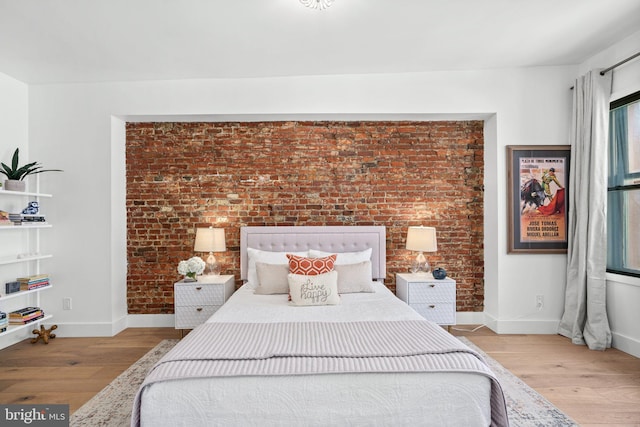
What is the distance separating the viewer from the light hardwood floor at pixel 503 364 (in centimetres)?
241

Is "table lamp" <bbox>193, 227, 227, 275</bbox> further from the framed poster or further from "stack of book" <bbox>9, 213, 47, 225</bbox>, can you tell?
the framed poster

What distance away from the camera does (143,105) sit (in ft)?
12.6

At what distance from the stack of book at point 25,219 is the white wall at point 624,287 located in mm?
5641

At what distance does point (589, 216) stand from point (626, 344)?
1.19m

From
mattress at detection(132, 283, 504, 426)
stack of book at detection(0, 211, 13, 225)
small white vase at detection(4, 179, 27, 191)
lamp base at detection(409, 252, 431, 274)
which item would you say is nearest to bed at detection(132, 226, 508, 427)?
mattress at detection(132, 283, 504, 426)

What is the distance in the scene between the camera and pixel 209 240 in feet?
12.3

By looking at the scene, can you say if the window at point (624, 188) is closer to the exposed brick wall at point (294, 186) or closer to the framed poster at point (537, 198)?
the framed poster at point (537, 198)

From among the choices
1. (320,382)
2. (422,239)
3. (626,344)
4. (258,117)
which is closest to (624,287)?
(626,344)

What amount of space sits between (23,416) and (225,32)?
3.01m

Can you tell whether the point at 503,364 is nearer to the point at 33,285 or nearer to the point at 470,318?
the point at 470,318

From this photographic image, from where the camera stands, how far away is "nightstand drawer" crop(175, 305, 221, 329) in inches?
141

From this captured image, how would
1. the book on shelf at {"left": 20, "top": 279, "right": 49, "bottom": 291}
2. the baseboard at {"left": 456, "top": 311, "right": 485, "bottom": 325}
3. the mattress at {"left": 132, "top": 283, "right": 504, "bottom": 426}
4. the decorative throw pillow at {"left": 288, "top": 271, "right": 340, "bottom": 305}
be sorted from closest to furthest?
1. the mattress at {"left": 132, "top": 283, "right": 504, "bottom": 426}
2. the decorative throw pillow at {"left": 288, "top": 271, "right": 340, "bottom": 305}
3. the book on shelf at {"left": 20, "top": 279, "right": 49, "bottom": 291}
4. the baseboard at {"left": 456, "top": 311, "right": 485, "bottom": 325}

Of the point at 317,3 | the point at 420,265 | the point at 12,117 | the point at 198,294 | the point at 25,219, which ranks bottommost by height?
the point at 198,294

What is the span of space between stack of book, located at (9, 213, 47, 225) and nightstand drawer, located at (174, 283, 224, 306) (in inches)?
62.1
